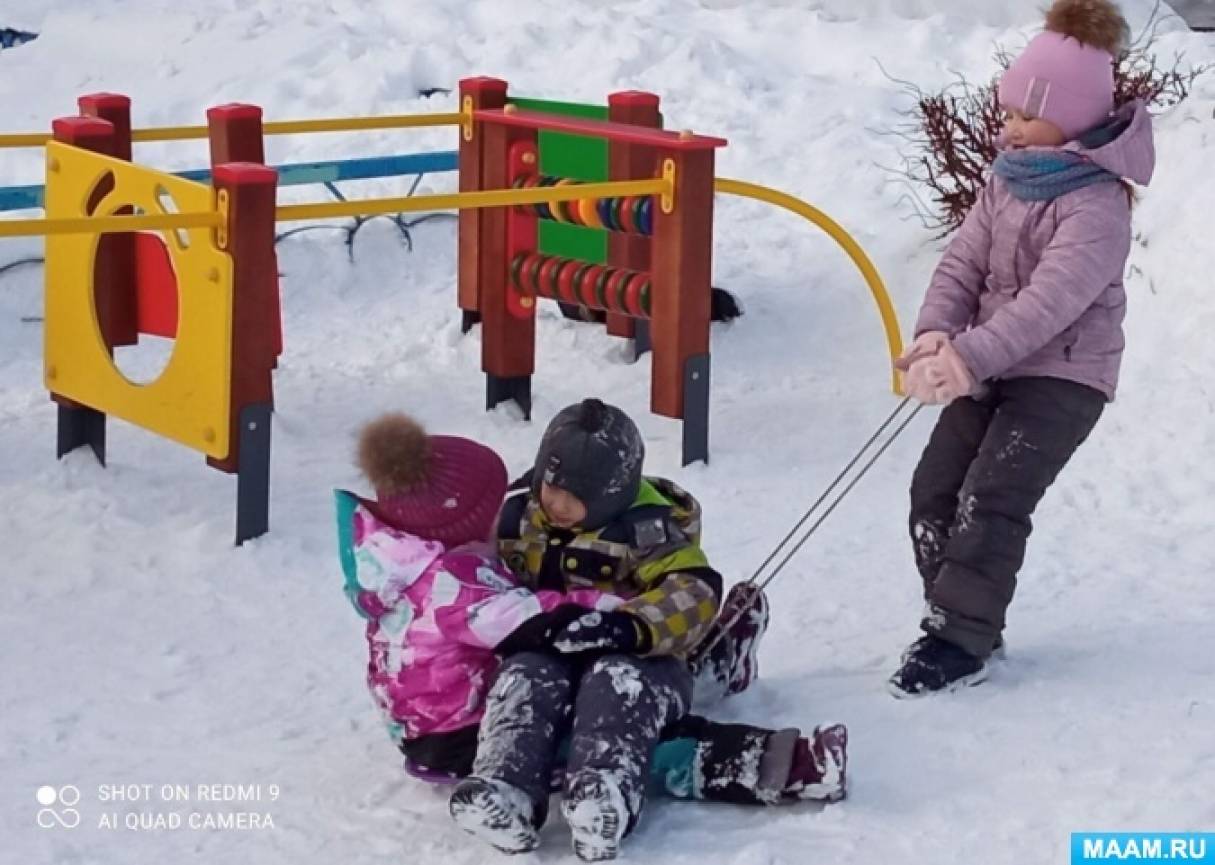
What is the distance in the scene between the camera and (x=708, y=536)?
215 inches

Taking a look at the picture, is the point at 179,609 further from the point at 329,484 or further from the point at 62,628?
the point at 329,484

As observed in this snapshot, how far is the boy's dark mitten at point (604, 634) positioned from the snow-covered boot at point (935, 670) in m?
0.80

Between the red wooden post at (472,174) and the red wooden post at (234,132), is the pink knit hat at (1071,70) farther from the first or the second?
the red wooden post at (234,132)

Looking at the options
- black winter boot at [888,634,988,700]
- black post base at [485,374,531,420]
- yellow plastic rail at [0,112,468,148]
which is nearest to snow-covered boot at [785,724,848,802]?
black winter boot at [888,634,988,700]

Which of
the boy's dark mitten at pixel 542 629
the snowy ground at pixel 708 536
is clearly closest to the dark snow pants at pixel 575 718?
the boy's dark mitten at pixel 542 629

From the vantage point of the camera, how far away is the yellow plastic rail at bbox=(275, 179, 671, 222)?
17.9 feet

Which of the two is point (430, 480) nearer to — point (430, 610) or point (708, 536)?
point (430, 610)

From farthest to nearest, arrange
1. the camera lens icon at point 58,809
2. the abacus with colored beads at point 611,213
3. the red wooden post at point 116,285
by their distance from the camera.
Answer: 1. the abacus with colored beads at point 611,213
2. the red wooden post at point 116,285
3. the camera lens icon at point 58,809

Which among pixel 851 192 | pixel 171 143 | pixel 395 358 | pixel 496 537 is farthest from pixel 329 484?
pixel 171 143

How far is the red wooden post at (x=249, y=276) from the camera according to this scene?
524 cm

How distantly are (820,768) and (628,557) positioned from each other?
517 mm

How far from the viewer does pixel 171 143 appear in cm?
990

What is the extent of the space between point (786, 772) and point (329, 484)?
2.60 meters

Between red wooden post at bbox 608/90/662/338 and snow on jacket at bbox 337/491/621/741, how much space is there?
2949mm
